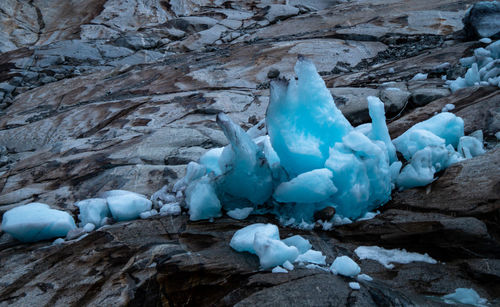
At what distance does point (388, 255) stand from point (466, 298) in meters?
0.47

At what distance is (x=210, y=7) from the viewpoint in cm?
1491

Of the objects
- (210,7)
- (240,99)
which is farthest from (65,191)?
(210,7)

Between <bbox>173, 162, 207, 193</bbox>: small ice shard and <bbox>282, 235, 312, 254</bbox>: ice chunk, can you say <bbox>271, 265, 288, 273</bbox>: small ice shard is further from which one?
<bbox>173, 162, 207, 193</bbox>: small ice shard

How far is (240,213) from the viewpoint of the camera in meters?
2.77

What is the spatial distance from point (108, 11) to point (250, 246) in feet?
45.2

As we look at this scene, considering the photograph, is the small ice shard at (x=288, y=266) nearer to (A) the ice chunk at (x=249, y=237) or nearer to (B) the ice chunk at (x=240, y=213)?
(A) the ice chunk at (x=249, y=237)

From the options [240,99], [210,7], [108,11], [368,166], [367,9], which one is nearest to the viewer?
[368,166]

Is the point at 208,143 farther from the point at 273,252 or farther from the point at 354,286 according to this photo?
the point at 354,286

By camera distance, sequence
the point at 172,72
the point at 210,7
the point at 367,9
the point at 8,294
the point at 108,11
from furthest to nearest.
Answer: the point at 210,7 → the point at 108,11 → the point at 367,9 → the point at 172,72 → the point at 8,294

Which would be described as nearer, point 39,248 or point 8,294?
→ point 8,294

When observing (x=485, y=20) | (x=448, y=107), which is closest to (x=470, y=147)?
(x=448, y=107)

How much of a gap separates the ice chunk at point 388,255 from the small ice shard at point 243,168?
807 millimetres

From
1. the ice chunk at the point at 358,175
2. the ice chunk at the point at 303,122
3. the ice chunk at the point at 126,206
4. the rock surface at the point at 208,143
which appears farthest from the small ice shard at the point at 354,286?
the ice chunk at the point at 126,206

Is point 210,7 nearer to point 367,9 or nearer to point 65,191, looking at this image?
point 367,9
